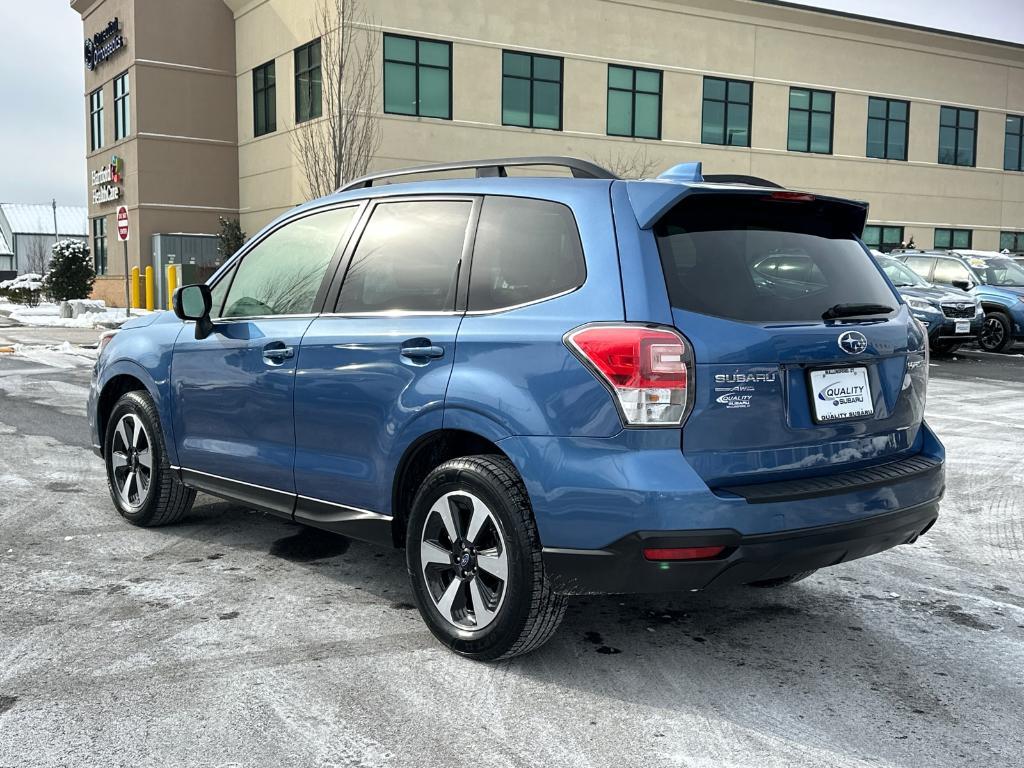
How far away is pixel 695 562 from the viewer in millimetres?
3568

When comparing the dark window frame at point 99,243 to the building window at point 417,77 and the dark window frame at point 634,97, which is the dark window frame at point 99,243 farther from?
the dark window frame at point 634,97

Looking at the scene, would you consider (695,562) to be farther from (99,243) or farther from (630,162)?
(99,243)

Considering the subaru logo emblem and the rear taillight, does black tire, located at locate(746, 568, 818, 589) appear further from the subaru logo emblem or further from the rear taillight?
the rear taillight

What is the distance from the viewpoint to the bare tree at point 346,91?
2722 centimetres

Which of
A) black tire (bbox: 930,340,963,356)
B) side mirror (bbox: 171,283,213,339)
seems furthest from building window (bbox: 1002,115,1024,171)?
side mirror (bbox: 171,283,213,339)

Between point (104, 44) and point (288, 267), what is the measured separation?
35890mm

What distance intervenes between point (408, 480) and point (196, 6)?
3351 centimetres

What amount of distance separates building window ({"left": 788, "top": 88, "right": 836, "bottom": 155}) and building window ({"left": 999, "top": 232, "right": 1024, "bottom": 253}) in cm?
913

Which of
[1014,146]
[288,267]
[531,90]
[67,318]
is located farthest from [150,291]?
[1014,146]

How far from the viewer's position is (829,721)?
356 cm

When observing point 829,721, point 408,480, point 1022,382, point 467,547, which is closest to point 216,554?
point 408,480

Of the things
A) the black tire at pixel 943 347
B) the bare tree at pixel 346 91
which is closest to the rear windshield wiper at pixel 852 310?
the black tire at pixel 943 347

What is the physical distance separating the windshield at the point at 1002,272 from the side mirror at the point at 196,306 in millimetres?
18140

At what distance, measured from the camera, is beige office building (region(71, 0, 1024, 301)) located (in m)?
29.3
